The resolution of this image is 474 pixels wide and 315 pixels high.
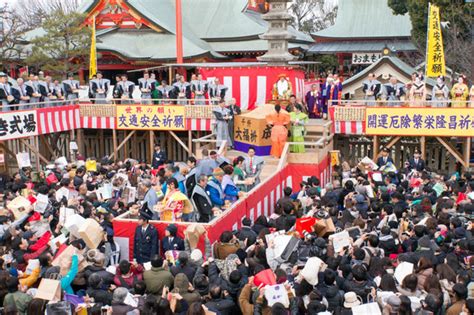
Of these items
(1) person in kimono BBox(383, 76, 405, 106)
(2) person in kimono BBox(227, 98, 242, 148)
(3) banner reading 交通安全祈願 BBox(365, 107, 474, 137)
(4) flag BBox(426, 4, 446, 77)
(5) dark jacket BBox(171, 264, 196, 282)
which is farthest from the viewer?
(1) person in kimono BBox(383, 76, 405, 106)

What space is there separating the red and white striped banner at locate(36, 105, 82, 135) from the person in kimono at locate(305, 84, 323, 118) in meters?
8.45

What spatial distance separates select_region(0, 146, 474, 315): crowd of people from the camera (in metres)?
6.27

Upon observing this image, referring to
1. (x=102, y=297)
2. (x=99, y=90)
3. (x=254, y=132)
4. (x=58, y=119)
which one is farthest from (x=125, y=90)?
(x=102, y=297)

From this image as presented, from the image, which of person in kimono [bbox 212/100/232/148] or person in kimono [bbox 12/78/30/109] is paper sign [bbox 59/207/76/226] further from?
person in kimono [bbox 12/78/30/109]

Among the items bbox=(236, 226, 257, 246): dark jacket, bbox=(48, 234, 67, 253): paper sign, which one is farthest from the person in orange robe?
bbox=(48, 234, 67, 253): paper sign

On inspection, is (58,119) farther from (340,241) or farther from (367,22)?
(367,22)

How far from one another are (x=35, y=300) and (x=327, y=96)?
46.6 ft

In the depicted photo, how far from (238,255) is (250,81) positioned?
1235 centimetres

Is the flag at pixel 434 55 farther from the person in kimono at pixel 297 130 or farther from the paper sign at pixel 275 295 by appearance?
the paper sign at pixel 275 295

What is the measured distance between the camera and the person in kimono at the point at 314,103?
19.3 m

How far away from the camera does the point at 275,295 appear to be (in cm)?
609

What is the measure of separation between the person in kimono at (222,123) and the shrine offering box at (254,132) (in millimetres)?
322

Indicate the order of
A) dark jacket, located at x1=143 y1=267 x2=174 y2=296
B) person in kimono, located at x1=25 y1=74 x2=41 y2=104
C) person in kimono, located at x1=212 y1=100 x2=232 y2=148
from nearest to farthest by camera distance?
dark jacket, located at x1=143 y1=267 x2=174 y2=296 < person in kimono, located at x1=212 y1=100 x2=232 y2=148 < person in kimono, located at x1=25 y1=74 x2=41 y2=104

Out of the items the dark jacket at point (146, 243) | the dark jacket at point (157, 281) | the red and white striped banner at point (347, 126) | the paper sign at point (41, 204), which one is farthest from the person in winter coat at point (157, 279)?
the red and white striped banner at point (347, 126)
